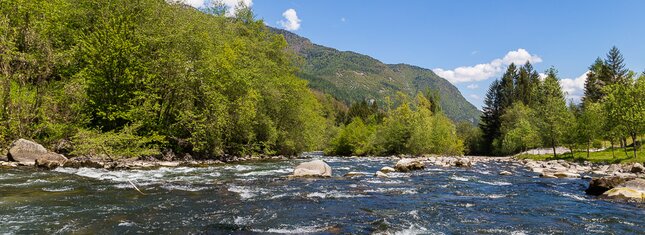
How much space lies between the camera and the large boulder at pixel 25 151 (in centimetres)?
2214

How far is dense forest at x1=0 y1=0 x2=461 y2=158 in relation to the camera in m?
25.5

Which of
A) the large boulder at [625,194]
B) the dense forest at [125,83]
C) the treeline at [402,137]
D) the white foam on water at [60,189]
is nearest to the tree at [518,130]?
the treeline at [402,137]

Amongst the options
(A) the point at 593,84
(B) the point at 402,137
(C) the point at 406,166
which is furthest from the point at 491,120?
(C) the point at 406,166

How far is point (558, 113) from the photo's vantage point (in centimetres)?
5425

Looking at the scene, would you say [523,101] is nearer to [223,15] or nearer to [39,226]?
[223,15]

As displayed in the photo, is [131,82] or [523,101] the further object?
[523,101]

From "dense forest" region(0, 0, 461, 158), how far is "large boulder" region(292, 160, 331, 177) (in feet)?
40.3

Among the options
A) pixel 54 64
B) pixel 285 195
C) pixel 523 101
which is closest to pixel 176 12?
pixel 54 64

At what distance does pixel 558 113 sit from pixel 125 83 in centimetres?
5536

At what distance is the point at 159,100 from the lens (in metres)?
32.9

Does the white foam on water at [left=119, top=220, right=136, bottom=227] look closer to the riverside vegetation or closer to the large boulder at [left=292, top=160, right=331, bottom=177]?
the large boulder at [left=292, top=160, right=331, bottom=177]

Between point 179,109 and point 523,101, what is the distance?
10286cm

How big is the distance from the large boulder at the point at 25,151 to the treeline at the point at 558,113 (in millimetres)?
53353

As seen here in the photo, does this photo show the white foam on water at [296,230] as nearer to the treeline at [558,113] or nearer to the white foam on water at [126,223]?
the white foam on water at [126,223]
